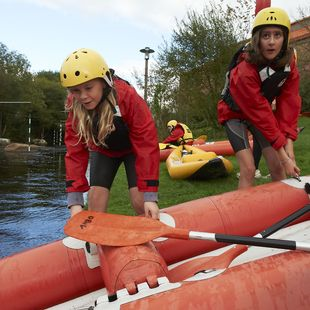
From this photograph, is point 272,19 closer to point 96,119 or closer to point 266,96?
point 266,96

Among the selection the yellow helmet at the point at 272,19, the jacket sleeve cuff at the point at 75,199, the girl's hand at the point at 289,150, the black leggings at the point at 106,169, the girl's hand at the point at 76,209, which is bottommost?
the girl's hand at the point at 76,209

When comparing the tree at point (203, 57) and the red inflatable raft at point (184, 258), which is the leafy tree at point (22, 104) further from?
the red inflatable raft at point (184, 258)

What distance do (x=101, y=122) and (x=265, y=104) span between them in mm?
1267

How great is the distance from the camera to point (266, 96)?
3.29 metres

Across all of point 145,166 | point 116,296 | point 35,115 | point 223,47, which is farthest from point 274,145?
point 35,115

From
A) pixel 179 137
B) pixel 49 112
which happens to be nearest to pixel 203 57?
pixel 179 137

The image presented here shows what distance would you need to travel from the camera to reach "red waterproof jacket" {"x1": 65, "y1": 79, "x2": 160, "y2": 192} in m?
2.64

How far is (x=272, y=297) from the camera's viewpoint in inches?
69.6

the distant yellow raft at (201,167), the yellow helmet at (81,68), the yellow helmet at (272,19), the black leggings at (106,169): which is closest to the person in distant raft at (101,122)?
the yellow helmet at (81,68)

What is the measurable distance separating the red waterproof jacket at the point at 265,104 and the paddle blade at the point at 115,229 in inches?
50.8

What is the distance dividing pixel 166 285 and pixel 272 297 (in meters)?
0.46

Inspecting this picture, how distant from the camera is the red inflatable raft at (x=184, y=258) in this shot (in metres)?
1.80

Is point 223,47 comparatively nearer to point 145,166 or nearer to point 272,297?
point 145,166

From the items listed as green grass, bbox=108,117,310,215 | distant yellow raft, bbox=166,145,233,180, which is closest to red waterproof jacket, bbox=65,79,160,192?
green grass, bbox=108,117,310,215
